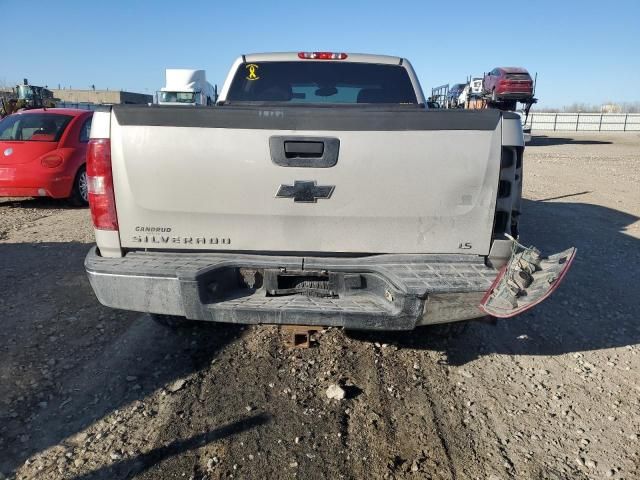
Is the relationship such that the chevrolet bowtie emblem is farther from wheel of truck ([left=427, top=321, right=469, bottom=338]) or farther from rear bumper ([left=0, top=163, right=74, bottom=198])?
rear bumper ([left=0, top=163, right=74, bottom=198])

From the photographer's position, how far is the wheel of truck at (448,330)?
395 cm

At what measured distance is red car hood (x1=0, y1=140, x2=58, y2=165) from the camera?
8531 millimetres

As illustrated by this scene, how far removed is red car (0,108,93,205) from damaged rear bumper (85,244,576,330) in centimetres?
633

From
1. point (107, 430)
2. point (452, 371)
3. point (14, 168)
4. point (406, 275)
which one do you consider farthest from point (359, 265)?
point (14, 168)

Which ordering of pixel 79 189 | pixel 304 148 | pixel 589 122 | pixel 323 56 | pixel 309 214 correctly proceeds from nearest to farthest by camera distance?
pixel 304 148 → pixel 309 214 → pixel 323 56 → pixel 79 189 → pixel 589 122

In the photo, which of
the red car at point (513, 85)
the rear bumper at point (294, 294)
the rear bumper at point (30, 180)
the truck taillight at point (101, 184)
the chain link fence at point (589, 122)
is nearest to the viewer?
the rear bumper at point (294, 294)

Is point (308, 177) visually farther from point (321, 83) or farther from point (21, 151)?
point (21, 151)

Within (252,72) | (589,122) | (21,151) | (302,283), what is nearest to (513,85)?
(21,151)

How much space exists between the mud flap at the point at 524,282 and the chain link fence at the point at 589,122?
45572 millimetres

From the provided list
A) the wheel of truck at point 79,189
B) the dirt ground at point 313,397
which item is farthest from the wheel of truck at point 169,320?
the wheel of truck at point 79,189

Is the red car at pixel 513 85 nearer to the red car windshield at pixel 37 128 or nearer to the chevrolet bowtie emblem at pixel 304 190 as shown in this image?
the red car windshield at pixel 37 128

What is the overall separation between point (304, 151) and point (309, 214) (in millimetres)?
364

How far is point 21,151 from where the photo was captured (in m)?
8.60

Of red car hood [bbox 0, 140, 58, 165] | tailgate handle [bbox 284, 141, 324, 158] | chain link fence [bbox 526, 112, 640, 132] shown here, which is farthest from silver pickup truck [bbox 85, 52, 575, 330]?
chain link fence [bbox 526, 112, 640, 132]
